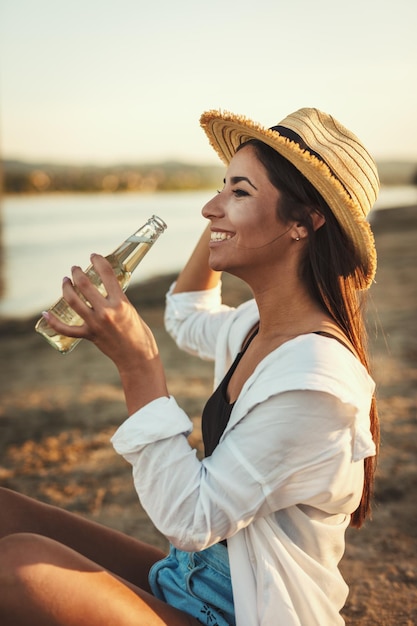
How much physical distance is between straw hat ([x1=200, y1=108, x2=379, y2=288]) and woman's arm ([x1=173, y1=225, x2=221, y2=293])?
54 centimetres

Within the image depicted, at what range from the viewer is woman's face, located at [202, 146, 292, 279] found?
2.04m

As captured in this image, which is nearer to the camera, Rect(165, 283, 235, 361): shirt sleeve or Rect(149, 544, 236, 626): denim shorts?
Rect(149, 544, 236, 626): denim shorts

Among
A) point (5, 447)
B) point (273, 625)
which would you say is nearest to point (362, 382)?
point (273, 625)

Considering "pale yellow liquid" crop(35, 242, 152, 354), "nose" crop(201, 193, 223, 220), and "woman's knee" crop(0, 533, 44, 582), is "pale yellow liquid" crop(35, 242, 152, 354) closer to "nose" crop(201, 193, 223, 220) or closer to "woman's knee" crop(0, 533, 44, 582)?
"nose" crop(201, 193, 223, 220)

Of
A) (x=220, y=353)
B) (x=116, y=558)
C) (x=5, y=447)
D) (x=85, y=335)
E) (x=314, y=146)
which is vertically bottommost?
(x=5, y=447)

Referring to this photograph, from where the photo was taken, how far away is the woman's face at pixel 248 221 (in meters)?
2.04

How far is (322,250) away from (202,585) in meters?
0.95

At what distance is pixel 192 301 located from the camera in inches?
108

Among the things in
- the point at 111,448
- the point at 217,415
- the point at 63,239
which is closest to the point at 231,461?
the point at 217,415

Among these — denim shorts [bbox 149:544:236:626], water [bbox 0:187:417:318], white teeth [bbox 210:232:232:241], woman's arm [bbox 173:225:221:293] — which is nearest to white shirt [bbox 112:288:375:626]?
denim shorts [bbox 149:544:236:626]

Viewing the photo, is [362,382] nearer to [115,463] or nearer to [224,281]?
[115,463]

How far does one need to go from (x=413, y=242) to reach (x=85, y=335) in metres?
15.6

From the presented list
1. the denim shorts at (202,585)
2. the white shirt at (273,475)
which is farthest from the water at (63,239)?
the white shirt at (273,475)

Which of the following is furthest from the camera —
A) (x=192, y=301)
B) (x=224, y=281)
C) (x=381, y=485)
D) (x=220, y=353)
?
(x=224, y=281)
